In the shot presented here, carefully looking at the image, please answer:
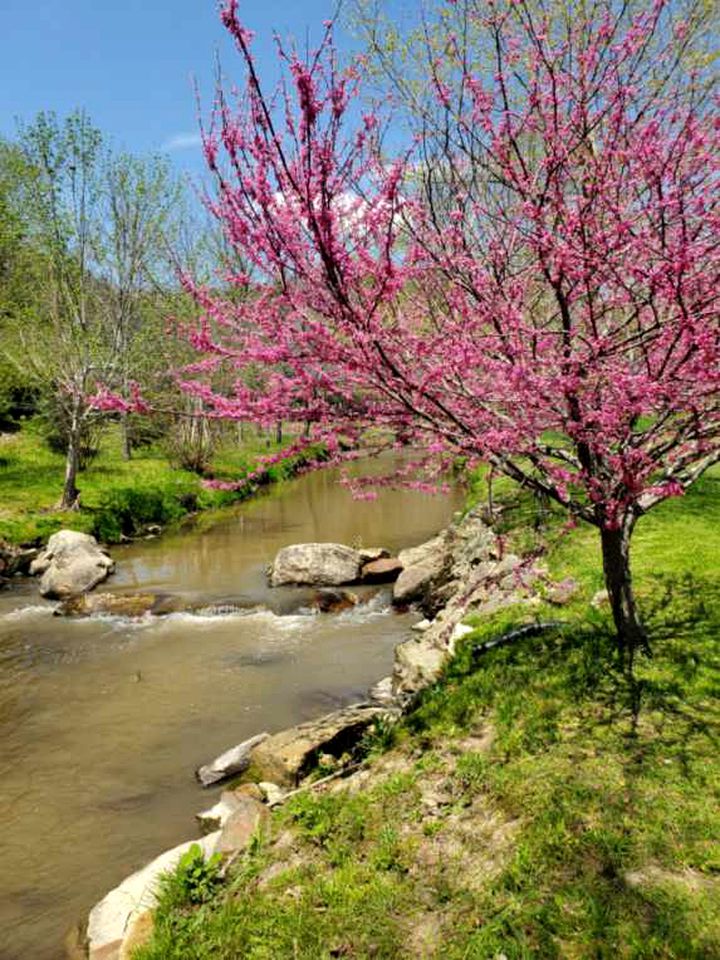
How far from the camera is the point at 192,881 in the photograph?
4.47 metres

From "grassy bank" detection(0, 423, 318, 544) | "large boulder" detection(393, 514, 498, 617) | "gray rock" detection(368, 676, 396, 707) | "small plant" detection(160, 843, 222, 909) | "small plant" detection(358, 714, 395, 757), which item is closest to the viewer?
"small plant" detection(160, 843, 222, 909)

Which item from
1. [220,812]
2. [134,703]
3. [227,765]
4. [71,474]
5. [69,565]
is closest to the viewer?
[220,812]

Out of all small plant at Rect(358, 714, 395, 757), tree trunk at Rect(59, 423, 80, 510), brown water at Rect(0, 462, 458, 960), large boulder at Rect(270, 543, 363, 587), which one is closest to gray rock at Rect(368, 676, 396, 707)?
brown water at Rect(0, 462, 458, 960)

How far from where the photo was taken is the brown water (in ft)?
18.2

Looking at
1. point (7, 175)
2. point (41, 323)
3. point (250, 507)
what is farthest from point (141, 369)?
point (7, 175)

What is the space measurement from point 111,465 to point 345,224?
24122 mm

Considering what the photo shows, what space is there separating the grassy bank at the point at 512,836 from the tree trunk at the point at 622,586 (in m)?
0.23

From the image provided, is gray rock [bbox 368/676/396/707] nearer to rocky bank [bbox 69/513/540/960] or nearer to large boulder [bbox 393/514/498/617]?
rocky bank [bbox 69/513/540/960]

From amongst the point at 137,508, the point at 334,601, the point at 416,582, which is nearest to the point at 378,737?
the point at 334,601

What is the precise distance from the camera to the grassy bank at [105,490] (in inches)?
674

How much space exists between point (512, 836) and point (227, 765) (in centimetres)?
357

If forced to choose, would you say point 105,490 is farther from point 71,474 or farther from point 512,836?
point 512,836

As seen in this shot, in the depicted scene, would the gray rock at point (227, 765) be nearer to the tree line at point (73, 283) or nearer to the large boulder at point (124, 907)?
the large boulder at point (124, 907)

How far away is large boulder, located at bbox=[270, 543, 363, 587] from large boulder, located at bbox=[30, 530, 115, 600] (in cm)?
394
